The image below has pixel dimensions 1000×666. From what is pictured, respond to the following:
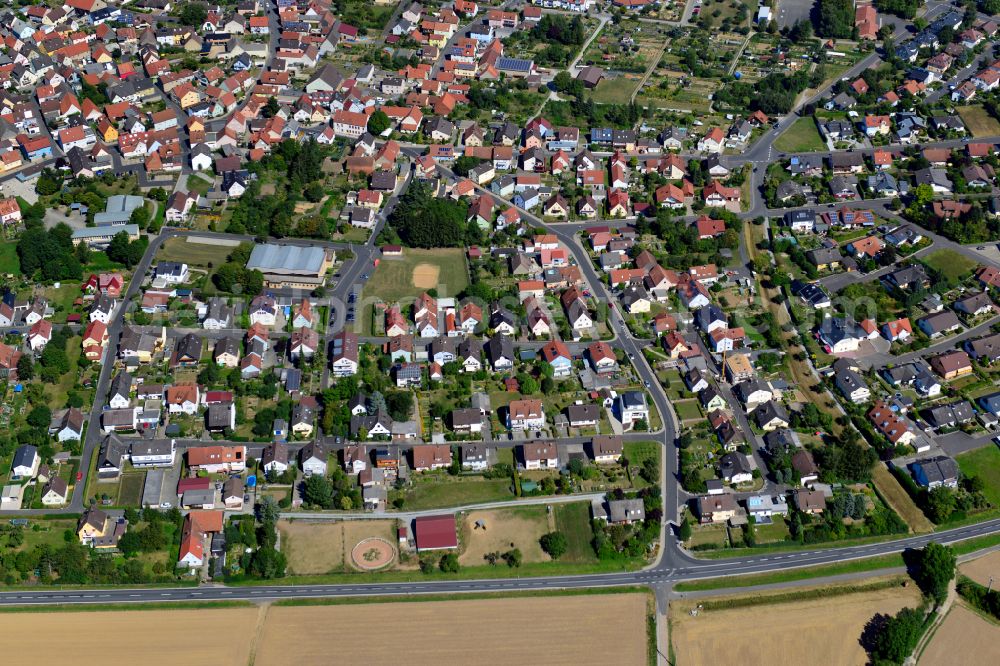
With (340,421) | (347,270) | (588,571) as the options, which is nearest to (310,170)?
(347,270)

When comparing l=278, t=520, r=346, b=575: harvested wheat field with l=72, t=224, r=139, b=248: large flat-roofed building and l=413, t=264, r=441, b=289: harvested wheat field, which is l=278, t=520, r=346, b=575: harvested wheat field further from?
l=72, t=224, r=139, b=248: large flat-roofed building

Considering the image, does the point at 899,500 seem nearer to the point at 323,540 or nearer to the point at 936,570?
the point at 936,570

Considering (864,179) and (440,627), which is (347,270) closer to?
(440,627)

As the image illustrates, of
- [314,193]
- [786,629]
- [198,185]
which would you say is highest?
[198,185]

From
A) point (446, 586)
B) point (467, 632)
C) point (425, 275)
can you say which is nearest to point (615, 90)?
point (425, 275)

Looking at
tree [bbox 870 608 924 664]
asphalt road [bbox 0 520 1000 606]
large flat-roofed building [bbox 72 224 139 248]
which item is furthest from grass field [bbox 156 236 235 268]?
tree [bbox 870 608 924 664]

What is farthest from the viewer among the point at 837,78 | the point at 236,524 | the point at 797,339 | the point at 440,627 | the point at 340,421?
the point at 837,78
